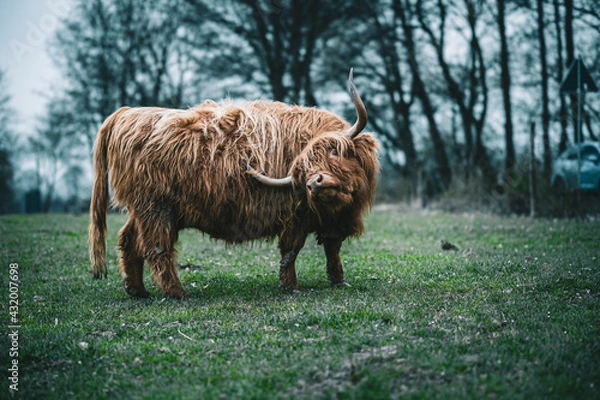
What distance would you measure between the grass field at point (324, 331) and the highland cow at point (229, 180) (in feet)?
1.80

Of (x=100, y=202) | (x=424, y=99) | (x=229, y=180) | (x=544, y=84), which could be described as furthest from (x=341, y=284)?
(x=424, y=99)

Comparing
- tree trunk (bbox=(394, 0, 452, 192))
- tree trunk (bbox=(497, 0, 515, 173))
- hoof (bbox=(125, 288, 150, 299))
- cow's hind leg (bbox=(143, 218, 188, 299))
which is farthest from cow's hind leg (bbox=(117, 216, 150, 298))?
tree trunk (bbox=(394, 0, 452, 192))

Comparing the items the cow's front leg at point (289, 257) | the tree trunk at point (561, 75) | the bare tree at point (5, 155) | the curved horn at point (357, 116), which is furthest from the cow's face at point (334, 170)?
the bare tree at point (5, 155)

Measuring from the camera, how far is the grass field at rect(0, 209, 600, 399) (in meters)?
3.45

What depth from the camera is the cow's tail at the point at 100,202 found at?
20.7ft

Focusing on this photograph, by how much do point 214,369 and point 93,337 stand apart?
137cm

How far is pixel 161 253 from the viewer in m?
5.94

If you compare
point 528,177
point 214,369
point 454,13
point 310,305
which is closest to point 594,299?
point 310,305

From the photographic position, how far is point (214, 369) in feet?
12.5

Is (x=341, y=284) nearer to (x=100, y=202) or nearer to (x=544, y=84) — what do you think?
(x=100, y=202)

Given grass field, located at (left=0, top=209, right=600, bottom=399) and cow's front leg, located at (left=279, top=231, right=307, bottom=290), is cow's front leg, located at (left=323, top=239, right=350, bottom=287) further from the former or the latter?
cow's front leg, located at (left=279, top=231, right=307, bottom=290)

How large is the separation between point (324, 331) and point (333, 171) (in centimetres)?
181

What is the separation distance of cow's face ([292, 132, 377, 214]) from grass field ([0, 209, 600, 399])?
937mm

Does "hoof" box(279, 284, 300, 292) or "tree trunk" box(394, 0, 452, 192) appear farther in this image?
"tree trunk" box(394, 0, 452, 192)
